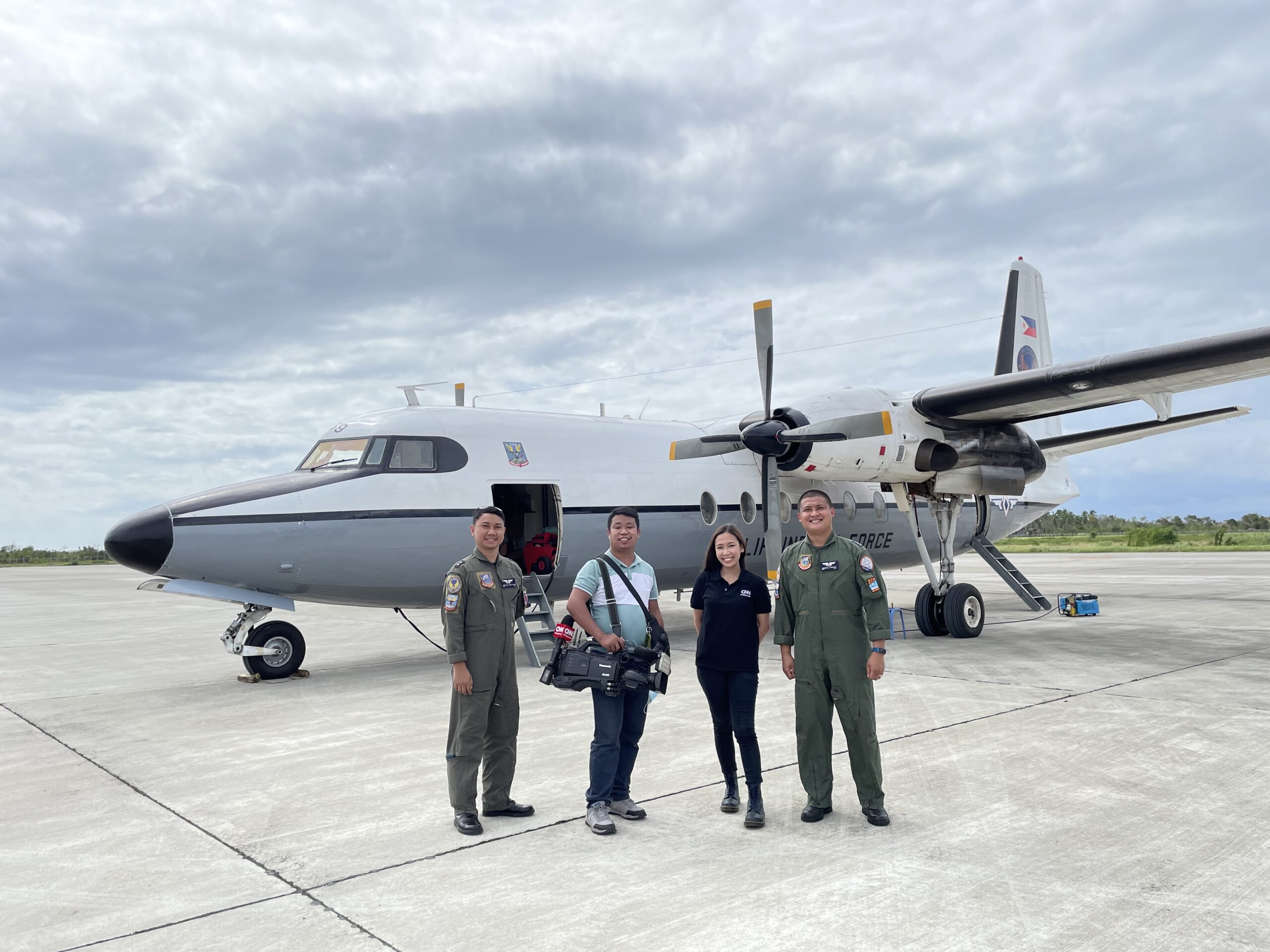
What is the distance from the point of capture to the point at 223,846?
15.9 ft

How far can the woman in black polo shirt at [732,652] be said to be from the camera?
4930 millimetres

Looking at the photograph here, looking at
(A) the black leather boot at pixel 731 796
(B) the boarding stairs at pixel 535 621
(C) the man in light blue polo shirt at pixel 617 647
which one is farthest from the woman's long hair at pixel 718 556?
(B) the boarding stairs at pixel 535 621

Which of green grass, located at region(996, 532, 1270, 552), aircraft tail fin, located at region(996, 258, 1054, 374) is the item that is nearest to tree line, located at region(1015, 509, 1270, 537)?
green grass, located at region(996, 532, 1270, 552)

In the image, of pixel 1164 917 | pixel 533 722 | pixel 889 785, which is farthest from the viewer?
pixel 533 722

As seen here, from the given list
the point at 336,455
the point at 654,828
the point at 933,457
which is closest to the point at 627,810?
the point at 654,828

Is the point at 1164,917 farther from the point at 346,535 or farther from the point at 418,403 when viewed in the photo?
the point at 418,403

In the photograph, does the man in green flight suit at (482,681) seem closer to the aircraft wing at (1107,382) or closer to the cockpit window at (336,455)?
the cockpit window at (336,455)

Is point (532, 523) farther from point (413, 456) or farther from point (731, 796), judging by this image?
point (731, 796)

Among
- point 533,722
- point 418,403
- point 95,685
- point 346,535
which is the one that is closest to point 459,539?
point 346,535

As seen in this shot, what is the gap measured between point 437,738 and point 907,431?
8.01 meters

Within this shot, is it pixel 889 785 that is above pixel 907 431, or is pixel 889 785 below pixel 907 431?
below

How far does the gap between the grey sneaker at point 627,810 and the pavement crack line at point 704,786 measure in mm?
200

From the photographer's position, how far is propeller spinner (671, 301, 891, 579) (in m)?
11.4

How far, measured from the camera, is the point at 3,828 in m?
5.27
